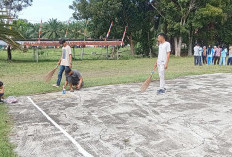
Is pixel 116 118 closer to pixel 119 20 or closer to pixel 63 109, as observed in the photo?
Answer: pixel 63 109

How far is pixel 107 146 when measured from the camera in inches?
138

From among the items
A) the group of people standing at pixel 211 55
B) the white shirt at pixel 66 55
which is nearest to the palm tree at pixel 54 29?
the group of people standing at pixel 211 55

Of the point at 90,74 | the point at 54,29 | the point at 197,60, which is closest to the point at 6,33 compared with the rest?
the point at 90,74

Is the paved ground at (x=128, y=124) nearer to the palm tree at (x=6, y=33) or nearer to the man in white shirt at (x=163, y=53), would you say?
the man in white shirt at (x=163, y=53)

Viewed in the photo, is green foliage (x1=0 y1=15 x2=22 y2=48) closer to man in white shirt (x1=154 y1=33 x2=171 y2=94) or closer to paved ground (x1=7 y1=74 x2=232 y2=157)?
paved ground (x1=7 y1=74 x2=232 y2=157)

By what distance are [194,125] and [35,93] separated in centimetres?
483

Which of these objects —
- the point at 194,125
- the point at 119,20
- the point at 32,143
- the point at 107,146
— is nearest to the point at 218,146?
the point at 194,125

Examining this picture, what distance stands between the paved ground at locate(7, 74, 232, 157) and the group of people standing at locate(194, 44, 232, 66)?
9.95 m

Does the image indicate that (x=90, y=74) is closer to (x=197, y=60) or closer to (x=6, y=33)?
(x=197, y=60)

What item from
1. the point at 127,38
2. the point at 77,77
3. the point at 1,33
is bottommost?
the point at 77,77

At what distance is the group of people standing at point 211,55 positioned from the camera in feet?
54.2

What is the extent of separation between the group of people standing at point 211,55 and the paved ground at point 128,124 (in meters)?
9.95

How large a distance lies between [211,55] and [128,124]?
14986 mm

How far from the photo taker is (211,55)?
701 inches
